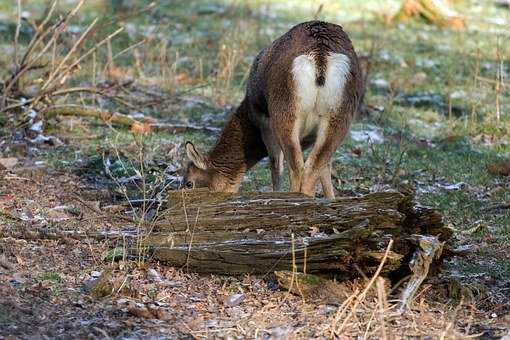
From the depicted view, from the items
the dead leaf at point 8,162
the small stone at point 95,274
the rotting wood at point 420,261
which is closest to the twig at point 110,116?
the dead leaf at point 8,162

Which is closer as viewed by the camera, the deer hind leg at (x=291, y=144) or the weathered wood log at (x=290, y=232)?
the weathered wood log at (x=290, y=232)

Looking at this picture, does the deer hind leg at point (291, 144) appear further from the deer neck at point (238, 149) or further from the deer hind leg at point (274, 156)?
the deer neck at point (238, 149)

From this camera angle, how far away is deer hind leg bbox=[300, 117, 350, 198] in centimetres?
681

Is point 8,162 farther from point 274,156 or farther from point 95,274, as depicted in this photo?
point 95,274

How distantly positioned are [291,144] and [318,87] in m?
0.48

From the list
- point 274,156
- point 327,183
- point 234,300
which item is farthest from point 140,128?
point 234,300

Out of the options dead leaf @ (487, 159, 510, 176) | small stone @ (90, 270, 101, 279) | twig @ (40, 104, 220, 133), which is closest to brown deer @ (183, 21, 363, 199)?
small stone @ (90, 270, 101, 279)

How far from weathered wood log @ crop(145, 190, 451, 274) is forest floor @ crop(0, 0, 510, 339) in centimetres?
15

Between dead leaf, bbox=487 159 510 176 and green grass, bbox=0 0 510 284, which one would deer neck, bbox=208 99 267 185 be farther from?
dead leaf, bbox=487 159 510 176

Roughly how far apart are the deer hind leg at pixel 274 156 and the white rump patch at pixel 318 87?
0.95 metres

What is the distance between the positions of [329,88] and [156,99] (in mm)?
5184

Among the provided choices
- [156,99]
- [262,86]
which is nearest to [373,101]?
[156,99]

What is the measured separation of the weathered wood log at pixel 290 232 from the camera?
223 inches

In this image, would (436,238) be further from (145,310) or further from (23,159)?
(23,159)
